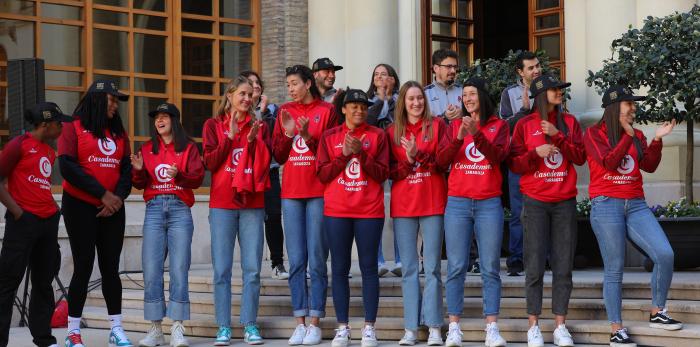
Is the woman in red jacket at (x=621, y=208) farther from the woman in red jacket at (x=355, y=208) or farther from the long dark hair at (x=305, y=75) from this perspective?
the long dark hair at (x=305, y=75)

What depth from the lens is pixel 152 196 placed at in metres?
10.0

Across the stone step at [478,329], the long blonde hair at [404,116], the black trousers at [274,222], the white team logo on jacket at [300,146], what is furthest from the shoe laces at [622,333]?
the black trousers at [274,222]

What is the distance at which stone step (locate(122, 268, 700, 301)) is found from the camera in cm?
1004

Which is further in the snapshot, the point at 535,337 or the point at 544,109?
the point at 544,109

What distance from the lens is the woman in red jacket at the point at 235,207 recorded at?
996 cm

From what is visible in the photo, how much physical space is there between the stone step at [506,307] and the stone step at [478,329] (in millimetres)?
124

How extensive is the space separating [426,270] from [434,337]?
1.75ft

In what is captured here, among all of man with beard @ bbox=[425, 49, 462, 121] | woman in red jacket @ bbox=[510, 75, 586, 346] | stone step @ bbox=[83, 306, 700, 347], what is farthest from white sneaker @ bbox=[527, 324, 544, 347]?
man with beard @ bbox=[425, 49, 462, 121]

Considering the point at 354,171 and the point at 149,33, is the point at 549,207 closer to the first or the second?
the point at 354,171

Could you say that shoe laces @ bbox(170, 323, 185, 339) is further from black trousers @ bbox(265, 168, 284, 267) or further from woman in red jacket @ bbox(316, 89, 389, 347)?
black trousers @ bbox(265, 168, 284, 267)

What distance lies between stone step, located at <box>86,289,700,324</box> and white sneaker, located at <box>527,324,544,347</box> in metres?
0.89

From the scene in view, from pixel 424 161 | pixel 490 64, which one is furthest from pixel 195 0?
pixel 424 161

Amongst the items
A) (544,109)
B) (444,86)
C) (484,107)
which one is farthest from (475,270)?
(544,109)

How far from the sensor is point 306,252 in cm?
1007
